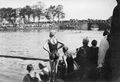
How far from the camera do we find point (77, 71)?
524cm

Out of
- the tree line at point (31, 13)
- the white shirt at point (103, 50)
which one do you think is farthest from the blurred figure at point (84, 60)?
the tree line at point (31, 13)

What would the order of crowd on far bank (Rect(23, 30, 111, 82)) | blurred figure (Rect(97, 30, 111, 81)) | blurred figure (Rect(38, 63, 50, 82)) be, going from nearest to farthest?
blurred figure (Rect(97, 30, 111, 81)), crowd on far bank (Rect(23, 30, 111, 82)), blurred figure (Rect(38, 63, 50, 82))

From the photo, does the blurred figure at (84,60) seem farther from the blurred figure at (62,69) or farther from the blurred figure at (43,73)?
the blurred figure at (43,73)

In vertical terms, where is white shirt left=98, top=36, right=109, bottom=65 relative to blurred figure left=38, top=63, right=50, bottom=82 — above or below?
above

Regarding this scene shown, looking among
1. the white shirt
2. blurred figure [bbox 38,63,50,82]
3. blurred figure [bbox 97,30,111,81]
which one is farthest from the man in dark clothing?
blurred figure [bbox 38,63,50,82]

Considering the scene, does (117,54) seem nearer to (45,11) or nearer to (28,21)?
(45,11)

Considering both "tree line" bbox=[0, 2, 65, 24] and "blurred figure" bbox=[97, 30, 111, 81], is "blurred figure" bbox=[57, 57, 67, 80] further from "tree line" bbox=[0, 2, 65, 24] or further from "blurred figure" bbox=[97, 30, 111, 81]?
"tree line" bbox=[0, 2, 65, 24]

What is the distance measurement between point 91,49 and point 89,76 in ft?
1.82

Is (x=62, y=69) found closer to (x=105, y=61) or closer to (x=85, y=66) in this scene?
(x=85, y=66)

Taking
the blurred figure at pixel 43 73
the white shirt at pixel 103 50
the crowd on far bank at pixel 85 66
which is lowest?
the blurred figure at pixel 43 73

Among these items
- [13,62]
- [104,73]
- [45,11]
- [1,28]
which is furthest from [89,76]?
[45,11]

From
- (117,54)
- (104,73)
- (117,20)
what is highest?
(117,20)

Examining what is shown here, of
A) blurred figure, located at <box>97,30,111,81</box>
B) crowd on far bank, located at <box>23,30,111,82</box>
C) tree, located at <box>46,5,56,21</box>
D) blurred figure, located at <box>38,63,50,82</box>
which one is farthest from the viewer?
tree, located at <box>46,5,56,21</box>

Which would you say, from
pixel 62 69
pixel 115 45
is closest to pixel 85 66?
pixel 62 69
